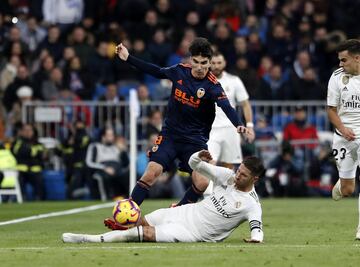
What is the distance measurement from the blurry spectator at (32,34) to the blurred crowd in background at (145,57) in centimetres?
3

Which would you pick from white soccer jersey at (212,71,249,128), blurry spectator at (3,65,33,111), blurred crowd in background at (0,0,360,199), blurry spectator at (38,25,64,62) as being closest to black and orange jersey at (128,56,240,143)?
white soccer jersey at (212,71,249,128)

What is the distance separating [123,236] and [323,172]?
1396cm

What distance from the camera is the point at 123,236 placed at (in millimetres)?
13273

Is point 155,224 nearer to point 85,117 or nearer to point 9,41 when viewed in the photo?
point 85,117

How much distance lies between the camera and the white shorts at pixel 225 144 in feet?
62.1

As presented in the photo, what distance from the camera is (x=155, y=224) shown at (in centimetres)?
1358

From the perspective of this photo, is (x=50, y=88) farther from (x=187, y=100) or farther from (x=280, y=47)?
(x=187, y=100)

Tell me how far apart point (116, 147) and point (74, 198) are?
59.1 inches

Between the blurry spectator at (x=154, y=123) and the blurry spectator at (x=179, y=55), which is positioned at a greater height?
the blurry spectator at (x=179, y=55)

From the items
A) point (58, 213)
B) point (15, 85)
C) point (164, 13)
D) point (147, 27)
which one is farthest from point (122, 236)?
point (164, 13)

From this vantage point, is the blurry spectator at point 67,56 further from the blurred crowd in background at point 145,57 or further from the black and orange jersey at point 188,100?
the black and orange jersey at point 188,100

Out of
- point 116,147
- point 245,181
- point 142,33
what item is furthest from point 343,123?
point 142,33

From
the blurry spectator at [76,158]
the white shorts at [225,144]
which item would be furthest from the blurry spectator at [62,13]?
the white shorts at [225,144]

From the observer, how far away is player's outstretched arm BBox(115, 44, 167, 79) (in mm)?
14883
